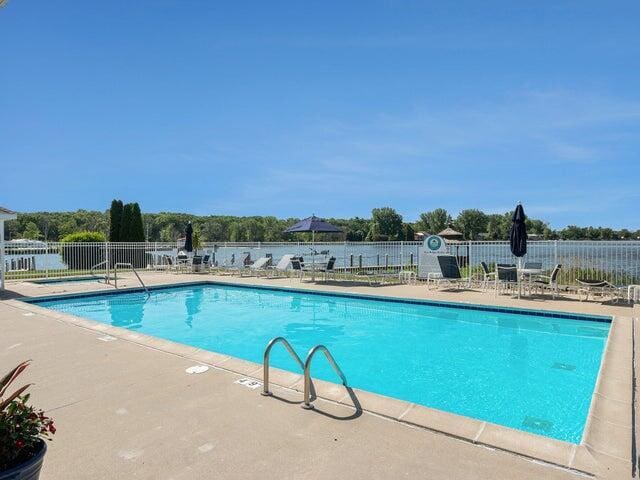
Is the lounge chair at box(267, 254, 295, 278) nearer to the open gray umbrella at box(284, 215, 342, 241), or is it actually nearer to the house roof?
the open gray umbrella at box(284, 215, 342, 241)

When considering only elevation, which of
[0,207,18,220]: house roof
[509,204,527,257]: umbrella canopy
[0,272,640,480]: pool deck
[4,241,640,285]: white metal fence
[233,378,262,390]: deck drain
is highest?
[0,207,18,220]: house roof

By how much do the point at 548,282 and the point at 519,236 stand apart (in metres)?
1.43

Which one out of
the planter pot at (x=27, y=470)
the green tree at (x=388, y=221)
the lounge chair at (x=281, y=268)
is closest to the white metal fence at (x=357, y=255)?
the lounge chair at (x=281, y=268)

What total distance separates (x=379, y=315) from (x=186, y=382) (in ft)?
20.5

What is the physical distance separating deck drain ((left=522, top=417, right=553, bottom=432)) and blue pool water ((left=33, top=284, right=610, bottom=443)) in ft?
0.03

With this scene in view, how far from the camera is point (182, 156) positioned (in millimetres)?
24328

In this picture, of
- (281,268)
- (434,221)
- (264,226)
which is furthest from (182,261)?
(264,226)

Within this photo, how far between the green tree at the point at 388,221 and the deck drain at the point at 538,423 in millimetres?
68010

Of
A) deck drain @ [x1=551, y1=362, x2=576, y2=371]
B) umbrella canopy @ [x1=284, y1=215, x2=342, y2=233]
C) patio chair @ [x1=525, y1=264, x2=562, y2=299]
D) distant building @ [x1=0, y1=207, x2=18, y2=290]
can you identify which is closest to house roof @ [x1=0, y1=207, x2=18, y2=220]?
distant building @ [x1=0, y1=207, x2=18, y2=290]

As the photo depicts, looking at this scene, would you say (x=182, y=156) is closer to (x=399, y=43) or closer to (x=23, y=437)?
(x=399, y=43)

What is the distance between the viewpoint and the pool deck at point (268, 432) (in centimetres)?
249

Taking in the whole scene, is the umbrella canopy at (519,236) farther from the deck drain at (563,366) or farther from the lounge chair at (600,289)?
the deck drain at (563,366)

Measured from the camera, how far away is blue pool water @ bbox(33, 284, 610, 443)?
4777mm

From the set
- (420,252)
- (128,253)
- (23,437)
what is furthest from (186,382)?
(128,253)
